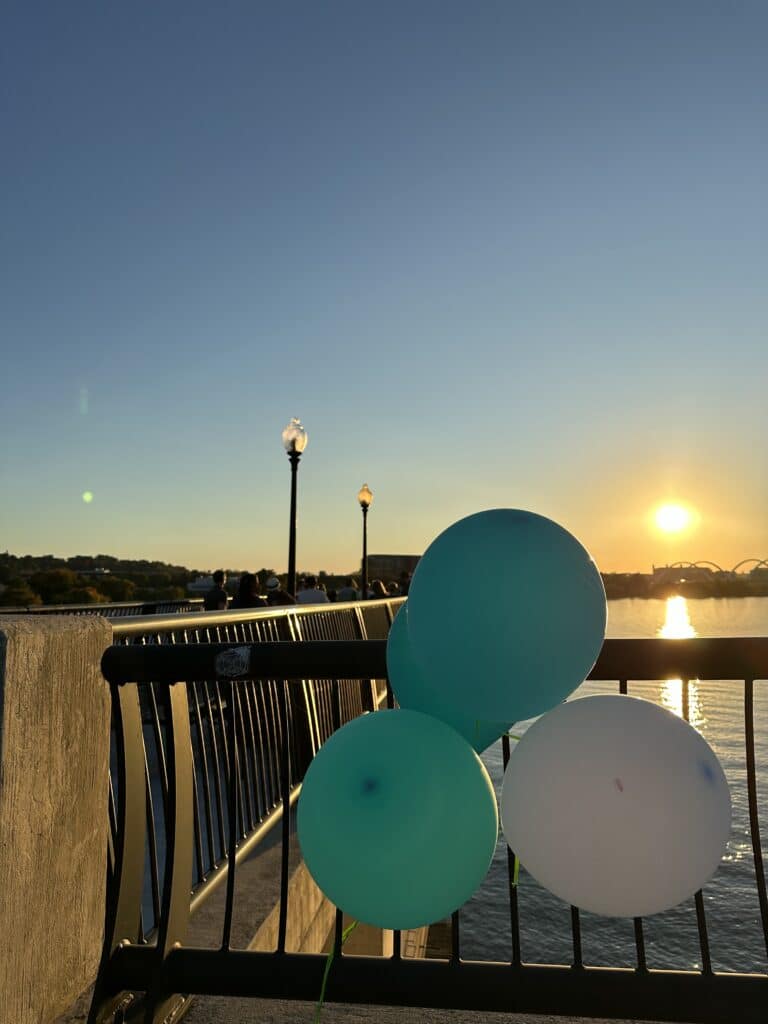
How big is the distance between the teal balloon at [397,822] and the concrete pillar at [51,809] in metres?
1.22

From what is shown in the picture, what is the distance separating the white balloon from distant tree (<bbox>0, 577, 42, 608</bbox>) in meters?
32.7

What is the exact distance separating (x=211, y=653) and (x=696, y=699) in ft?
90.3

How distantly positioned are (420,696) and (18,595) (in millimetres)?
34483

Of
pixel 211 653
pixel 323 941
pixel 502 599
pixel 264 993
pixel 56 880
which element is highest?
pixel 502 599

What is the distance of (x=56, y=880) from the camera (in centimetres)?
306

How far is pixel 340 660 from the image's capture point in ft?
9.69

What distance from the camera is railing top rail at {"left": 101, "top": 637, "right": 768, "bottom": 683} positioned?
110 inches

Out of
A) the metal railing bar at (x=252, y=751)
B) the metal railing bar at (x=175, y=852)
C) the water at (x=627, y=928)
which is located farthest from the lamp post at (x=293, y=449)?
the metal railing bar at (x=175, y=852)

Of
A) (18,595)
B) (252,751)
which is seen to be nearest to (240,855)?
(252,751)

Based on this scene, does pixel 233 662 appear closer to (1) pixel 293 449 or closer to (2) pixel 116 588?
(1) pixel 293 449

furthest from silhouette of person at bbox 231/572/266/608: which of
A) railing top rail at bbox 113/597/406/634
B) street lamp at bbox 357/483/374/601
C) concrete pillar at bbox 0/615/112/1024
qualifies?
street lamp at bbox 357/483/374/601

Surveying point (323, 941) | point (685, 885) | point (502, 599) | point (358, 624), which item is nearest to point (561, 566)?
point (502, 599)

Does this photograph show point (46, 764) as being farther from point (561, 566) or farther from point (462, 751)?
point (561, 566)

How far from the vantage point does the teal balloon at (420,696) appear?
258cm
